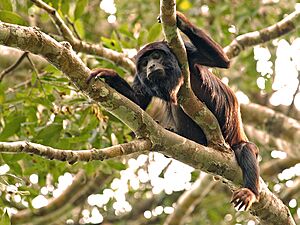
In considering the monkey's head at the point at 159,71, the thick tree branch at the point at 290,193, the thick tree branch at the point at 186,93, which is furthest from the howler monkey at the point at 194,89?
the thick tree branch at the point at 290,193

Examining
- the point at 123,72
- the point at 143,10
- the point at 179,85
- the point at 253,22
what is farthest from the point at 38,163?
the point at 253,22

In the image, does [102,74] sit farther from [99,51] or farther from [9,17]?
[99,51]

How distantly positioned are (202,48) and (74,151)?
154cm

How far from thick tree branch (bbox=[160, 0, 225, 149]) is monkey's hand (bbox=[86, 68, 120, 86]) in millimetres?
499

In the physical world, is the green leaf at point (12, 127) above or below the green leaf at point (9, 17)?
below

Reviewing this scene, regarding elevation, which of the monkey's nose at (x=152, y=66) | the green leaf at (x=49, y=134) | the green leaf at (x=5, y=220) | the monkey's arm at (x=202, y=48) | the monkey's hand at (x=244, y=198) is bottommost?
the monkey's hand at (x=244, y=198)

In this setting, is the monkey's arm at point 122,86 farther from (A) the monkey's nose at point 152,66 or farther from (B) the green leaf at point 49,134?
(B) the green leaf at point 49,134

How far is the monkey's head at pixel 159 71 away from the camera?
4.78 m

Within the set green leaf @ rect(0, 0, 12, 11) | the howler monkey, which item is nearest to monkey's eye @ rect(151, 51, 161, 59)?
the howler monkey

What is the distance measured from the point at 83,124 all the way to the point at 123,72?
809 millimetres

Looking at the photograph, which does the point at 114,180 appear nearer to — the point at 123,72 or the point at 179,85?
the point at 123,72

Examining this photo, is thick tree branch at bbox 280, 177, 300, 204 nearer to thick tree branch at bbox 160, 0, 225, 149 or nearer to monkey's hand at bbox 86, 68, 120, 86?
thick tree branch at bbox 160, 0, 225, 149

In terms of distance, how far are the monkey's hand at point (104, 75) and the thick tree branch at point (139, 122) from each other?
0.04m

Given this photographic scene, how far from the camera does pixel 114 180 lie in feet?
28.8
